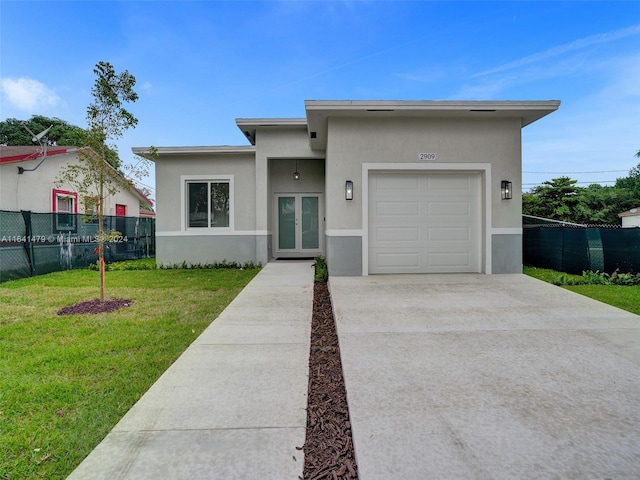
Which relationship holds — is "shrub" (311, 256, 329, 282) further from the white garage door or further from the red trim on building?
the red trim on building

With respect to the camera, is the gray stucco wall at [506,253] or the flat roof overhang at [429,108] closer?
the flat roof overhang at [429,108]

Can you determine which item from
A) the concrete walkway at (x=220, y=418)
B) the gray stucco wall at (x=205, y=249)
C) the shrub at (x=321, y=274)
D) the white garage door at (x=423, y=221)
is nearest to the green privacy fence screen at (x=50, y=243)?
the gray stucco wall at (x=205, y=249)

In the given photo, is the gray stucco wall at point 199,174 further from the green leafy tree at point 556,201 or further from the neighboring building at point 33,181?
the green leafy tree at point 556,201

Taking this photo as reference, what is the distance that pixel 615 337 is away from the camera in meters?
3.62

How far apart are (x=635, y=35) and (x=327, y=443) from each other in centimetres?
1310

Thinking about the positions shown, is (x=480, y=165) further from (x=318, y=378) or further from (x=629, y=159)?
(x=629, y=159)

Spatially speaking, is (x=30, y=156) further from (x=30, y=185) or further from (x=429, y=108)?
(x=429, y=108)

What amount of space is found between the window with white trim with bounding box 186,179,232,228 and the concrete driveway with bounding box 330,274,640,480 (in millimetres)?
6736

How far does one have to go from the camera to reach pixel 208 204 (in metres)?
10.5

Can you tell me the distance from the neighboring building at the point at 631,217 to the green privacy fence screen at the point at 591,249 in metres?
22.6

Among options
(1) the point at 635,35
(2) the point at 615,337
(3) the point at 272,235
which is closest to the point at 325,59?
(3) the point at 272,235

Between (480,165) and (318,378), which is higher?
(480,165)

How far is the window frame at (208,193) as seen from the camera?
33.8 ft

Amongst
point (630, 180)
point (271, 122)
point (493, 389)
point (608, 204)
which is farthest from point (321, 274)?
point (630, 180)
